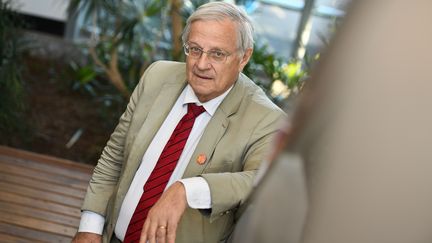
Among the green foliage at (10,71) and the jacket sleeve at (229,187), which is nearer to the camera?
the jacket sleeve at (229,187)

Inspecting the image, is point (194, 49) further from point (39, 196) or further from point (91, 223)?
point (39, 196)

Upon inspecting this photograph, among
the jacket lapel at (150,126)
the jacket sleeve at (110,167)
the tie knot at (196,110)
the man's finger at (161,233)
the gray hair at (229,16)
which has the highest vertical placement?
the gray hair at (229,16)

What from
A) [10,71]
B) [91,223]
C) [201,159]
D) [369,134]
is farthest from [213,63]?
[10,71]

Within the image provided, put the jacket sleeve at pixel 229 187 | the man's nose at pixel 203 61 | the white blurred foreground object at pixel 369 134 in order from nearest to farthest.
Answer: the white blurred foreground object at pixel 369 134 → the jacket sleeve at pixel 229 187 → the man's nose at pixel 203 61

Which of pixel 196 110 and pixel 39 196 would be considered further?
pixel 39 196

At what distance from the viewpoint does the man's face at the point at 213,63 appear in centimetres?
169

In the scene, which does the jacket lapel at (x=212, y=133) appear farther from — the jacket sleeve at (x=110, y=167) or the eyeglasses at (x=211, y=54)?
the jacket sleeve at (x=110, y=167)

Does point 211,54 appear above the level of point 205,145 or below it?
above

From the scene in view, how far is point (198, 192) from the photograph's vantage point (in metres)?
1.40

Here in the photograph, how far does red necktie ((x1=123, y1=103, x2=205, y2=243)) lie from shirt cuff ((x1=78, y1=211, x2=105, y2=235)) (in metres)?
0.21

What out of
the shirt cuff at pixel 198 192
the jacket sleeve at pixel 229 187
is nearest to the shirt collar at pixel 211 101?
the jacket sleeve at pixel 229 187

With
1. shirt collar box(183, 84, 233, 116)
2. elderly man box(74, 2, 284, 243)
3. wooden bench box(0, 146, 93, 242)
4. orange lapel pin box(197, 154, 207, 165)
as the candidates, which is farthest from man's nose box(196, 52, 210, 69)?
wooden bench box(0, 146, 93, 242)

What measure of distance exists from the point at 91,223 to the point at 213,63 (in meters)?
0.70

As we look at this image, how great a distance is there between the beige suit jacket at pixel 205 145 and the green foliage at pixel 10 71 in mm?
2641
